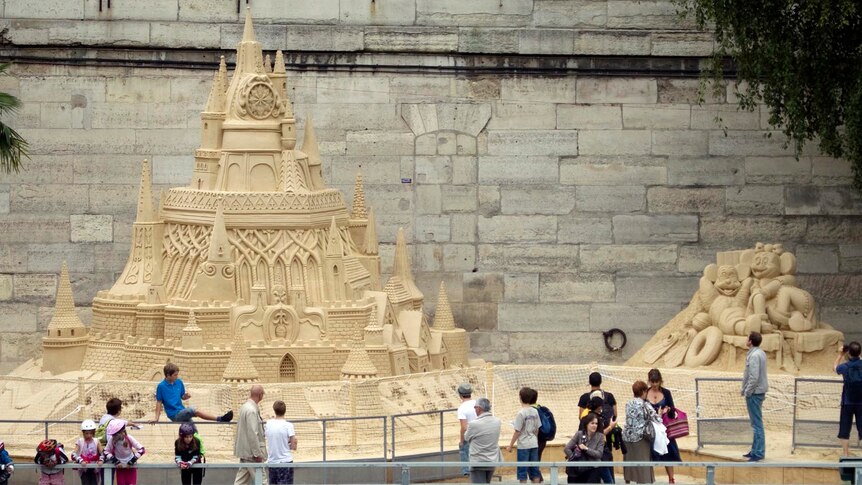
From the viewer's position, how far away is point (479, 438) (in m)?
26.5

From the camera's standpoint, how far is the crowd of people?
26188 mm

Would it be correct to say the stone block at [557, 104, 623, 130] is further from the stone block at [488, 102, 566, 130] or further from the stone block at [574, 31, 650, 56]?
the stone block at [574, 31, 650, 56]

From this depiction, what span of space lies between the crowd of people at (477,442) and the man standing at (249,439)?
1 cm

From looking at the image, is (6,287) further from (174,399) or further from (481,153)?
(174,399)

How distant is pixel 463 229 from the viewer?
1496 inches

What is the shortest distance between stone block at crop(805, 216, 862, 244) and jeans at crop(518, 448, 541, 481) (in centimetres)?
1185

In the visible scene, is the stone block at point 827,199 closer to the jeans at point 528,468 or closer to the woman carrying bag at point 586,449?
the jeans at point 528,468

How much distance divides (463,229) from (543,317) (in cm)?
194

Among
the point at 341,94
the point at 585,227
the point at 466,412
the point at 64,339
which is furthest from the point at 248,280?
the point at 466,412

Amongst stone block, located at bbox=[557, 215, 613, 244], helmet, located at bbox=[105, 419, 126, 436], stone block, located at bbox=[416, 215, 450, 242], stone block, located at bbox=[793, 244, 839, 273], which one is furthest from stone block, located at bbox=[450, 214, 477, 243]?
helmet, located at bbox=[105, 419, 126, 436]

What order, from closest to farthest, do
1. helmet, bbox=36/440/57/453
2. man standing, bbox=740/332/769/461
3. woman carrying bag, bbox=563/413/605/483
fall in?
1. helmet, bbox=36/440/57/453
2. woman carrying bag, bbox=563/413/605/483
3. man standing, bbox=740/332/769/461

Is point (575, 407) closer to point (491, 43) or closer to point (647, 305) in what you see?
point (647, 305)

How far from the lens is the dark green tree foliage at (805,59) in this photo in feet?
111

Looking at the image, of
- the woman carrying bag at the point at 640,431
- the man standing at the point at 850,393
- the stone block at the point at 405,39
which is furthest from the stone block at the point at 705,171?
the woman carrying bag at the point at 640,431
